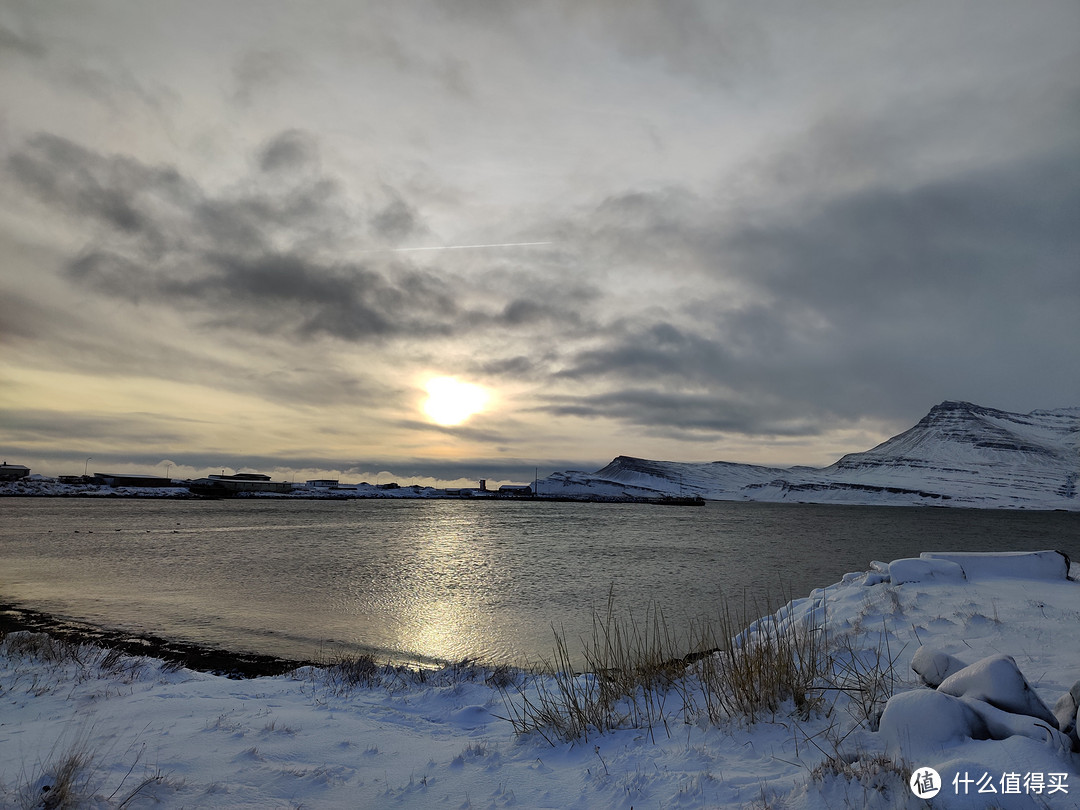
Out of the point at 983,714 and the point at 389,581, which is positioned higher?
the point at 983,714

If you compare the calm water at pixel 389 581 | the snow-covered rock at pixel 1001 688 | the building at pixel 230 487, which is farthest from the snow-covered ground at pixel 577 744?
the building at pixel 230 487

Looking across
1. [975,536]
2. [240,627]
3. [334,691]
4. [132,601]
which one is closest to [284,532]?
[132,601]

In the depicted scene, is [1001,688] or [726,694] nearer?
[1001,688]

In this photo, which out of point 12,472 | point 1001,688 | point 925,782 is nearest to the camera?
point 925,782

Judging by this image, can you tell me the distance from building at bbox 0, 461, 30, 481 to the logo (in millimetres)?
198764

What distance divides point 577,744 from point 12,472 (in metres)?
207

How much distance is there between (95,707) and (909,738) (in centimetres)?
→ 868

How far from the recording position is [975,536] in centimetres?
6638

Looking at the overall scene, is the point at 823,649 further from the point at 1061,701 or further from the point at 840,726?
the point at 1061,701

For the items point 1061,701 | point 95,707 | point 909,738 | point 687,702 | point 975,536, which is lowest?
point 975,536

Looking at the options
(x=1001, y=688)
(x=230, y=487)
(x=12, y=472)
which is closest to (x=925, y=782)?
(x=1001, y=688)

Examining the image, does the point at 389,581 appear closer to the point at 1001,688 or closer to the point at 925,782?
the point at 1001,688

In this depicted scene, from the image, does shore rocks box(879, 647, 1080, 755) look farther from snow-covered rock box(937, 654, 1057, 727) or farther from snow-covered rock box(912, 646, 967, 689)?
snow-covered rock box(912, 646, 967, 689)

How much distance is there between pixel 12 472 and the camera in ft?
506
